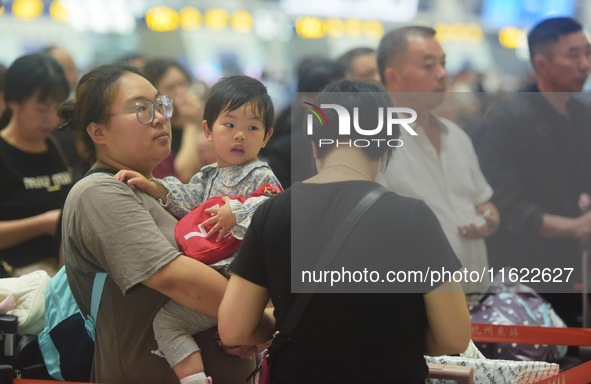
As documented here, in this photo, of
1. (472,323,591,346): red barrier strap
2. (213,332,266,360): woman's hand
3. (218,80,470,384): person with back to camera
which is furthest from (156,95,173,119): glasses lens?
(472,323,591,346): red barrier strap

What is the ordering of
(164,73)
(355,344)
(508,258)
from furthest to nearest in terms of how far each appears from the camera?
(164,73) < (508,258) < (355,344)

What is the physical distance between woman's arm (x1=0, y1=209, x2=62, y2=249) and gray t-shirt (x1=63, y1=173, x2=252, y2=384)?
1563 millimetres

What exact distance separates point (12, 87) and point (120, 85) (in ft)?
7.01

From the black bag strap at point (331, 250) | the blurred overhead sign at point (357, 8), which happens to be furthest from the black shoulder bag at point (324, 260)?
the blurred overhead sign at point (357, 8)

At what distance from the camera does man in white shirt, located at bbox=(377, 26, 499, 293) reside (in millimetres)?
4477

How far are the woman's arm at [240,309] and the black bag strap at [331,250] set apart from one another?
9 cm

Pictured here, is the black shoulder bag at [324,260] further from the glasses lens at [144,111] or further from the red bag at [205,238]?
the glasses lens at [144,111]

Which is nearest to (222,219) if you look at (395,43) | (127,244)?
(127,244)

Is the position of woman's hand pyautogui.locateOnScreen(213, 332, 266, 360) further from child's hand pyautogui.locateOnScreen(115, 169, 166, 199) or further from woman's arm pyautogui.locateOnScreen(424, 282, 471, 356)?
woman's arm pyautogui.locateOnScreen(424, 282, 471, 356)

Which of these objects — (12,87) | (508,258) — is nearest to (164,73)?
(12,87)

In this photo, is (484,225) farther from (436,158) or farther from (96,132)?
(96,132)

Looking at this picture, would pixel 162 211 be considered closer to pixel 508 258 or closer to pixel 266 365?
pixel 266 365

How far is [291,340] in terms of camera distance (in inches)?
111

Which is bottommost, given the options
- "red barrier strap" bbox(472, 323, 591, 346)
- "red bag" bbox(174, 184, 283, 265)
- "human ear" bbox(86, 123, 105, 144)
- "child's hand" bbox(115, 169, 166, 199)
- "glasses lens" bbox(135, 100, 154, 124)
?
"red barrier strap" bbox(472, 323, 591, 346)
